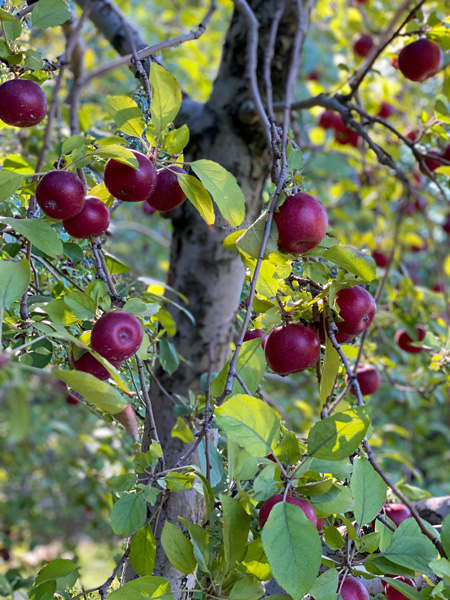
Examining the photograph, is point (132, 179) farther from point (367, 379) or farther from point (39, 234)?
point (367, 379)

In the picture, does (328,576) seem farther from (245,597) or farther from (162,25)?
(162,25)

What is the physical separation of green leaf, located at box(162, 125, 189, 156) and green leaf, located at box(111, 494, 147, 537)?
0.41 m

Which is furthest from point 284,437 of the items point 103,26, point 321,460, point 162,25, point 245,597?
point 162,25

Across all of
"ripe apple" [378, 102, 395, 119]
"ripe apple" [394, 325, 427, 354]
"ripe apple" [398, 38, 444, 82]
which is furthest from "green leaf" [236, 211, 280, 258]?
"ripe apple" [378, 102, 395, 119]

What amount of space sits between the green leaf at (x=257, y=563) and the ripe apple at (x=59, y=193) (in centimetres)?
42

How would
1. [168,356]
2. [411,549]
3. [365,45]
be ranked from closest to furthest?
[411,549] < [168,356] < [365,45]

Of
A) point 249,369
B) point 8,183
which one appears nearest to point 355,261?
point 249,369

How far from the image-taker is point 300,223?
59 centimetres

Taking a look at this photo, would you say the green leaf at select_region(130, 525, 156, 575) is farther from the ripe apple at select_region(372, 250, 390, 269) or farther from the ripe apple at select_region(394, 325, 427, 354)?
the ripe apple at select_region(372, 250, 390, 269)

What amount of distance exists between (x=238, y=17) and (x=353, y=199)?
1412 millimetres

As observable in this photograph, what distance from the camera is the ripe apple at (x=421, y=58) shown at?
1.17 metres

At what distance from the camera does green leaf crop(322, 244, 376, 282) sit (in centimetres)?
58

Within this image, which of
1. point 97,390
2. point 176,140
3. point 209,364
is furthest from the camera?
point 209,364

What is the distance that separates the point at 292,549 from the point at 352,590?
0.44 feet
